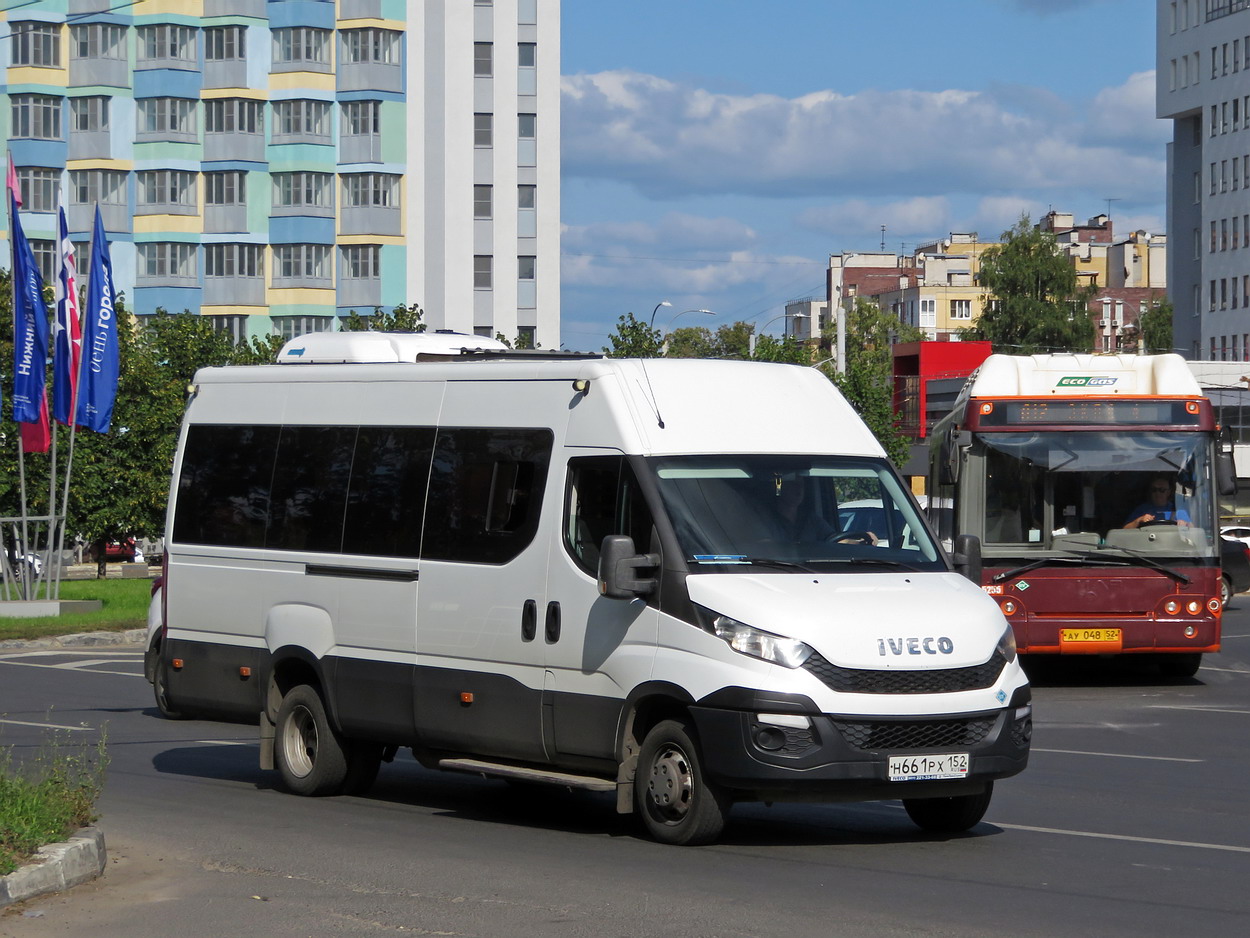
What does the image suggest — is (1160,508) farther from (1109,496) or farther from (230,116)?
(230,116)

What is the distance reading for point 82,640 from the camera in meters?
28.4

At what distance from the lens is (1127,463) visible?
20375 mm

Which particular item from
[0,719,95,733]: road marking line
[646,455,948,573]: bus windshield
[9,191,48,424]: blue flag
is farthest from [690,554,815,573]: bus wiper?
[9,191,48,424]: blue flag

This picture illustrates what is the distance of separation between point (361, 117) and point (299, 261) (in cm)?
675

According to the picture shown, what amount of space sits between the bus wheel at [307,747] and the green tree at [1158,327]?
122 m

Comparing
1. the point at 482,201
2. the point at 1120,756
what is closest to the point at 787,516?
the point at 1120,756

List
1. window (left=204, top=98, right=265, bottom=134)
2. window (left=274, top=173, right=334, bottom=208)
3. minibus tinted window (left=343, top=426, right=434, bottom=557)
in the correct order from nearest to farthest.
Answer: minibus tinted window (left=343, top=426, right=434, bottom=557), window (left=204, top=98, right=265, bottom=134), window (left=274, top=173, right=334, bottom=208)

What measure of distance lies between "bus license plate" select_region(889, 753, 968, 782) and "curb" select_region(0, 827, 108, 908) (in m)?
3.67

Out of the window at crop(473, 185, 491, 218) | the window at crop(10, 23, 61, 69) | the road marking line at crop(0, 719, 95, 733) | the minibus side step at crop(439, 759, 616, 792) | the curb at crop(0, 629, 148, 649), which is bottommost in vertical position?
the curb at crop(0, 629, 148, 649)

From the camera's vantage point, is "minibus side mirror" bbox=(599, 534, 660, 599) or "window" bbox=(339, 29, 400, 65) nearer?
"minibus side mirror" bbox=(599, 534, 660, 599)

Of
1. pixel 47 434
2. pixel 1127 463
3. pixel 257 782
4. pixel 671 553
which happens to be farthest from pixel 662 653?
pixel 47 434

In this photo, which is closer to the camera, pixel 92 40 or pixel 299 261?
pixel 92 40

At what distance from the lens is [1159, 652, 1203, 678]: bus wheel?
22.1 m

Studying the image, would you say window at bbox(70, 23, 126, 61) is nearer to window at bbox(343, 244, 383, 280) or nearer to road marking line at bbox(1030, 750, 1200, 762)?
window at bbox(343, 244, 383, 280)
